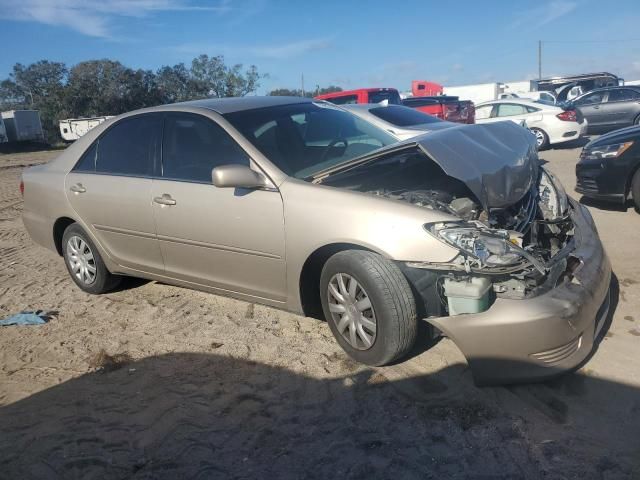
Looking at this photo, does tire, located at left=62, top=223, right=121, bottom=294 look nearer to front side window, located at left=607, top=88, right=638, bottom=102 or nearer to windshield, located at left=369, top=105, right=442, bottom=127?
windshield, located at left=369, top=105, right=442, bottom=127

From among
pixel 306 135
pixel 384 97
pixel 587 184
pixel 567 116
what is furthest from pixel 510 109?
pixel 306 135

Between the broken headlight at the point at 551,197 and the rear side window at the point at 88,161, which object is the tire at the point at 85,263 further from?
the broken headlight at the point at 551,197

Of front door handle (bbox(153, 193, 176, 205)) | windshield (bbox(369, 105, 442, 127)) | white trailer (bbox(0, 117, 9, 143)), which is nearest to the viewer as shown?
front door handle (bbox(153, 193, 176, 205))

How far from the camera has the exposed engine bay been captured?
2775 millimetres

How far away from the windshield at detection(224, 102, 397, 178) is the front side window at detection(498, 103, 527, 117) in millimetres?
9940

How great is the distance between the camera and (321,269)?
3.44 metres

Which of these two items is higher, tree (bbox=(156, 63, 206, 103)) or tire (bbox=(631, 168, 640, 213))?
tree (bbox=(156, 63, 206, 103))

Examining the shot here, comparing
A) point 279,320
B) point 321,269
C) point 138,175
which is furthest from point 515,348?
point 138,175

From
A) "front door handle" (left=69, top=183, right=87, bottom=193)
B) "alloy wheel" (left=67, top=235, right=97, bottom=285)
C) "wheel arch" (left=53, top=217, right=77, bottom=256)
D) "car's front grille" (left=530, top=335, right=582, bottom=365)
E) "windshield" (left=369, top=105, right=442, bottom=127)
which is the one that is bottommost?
"car's front grille" (left=530, top=335, right=582, bottom=365)

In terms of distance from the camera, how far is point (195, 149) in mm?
3988

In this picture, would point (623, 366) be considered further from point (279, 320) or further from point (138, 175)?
point (138, 175)

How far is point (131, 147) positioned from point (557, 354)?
3.57m

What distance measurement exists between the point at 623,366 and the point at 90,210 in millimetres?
4195

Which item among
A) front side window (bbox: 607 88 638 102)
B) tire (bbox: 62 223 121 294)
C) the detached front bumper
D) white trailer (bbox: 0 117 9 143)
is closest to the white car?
front side window (bbox: 607 88 638 102)
